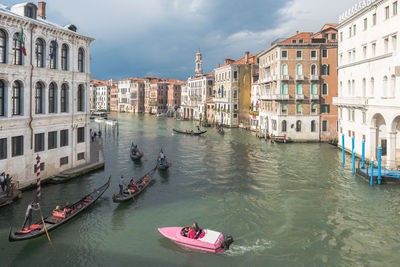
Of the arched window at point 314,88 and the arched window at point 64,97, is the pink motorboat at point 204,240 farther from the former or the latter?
the arched window at point 314,88

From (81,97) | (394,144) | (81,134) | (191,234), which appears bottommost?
(191,234)

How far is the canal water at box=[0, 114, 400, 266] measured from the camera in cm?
1284

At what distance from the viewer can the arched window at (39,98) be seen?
68.1 ft

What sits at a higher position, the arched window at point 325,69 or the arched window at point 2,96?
the arched window at point 325,69

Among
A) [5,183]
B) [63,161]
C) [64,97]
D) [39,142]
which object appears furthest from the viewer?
[64,97]

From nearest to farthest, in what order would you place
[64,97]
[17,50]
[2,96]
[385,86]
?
[2,96], [17,50], [64,97], [385,86]

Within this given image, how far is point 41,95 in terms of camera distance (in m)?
21.0

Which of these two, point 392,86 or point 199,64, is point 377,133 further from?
point 199,64

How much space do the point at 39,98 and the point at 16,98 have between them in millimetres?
1769

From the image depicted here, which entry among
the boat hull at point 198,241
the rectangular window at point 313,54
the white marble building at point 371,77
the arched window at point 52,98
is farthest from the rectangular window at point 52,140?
the rectangular window at point 313,54

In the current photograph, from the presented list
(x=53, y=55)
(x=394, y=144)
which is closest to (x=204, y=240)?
(x=53, y=55)

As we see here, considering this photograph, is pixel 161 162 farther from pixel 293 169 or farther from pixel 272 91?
pixel 272 91

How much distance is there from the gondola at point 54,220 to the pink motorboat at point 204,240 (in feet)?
15.4

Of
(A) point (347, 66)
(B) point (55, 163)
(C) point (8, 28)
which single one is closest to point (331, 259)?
(B) point (55, 163)
